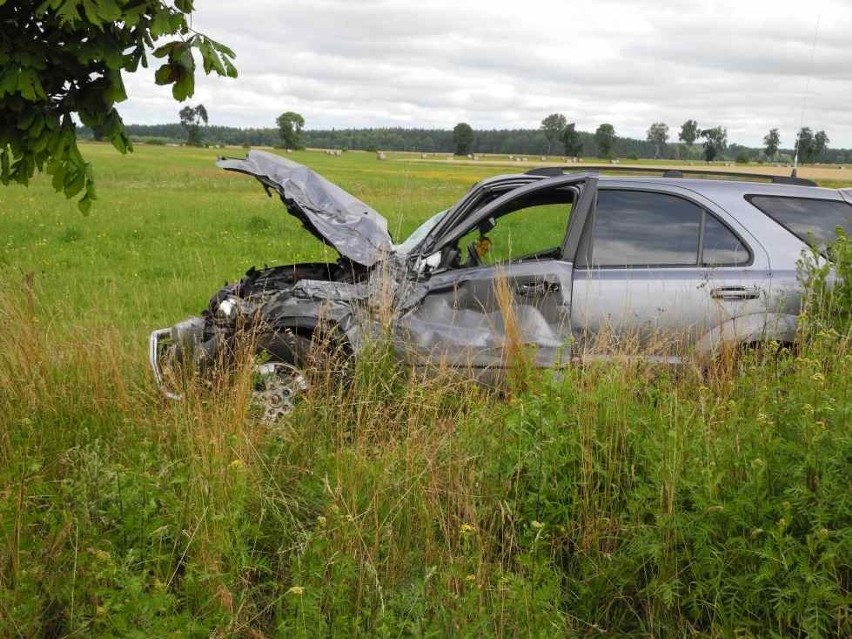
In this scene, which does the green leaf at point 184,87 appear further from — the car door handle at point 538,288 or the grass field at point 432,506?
the car door handle at point 538,288

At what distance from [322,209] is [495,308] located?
1656mm

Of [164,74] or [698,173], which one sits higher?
[164,74]

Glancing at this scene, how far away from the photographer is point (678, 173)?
599cm

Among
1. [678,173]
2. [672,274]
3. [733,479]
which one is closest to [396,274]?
[672,274]

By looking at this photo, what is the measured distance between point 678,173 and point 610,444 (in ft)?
9.67

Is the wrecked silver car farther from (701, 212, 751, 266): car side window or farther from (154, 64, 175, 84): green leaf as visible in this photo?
(154, 64, 175, 84): green leaf

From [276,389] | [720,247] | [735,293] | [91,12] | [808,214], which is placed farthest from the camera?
[808,214]

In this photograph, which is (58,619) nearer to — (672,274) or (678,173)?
(672,274)

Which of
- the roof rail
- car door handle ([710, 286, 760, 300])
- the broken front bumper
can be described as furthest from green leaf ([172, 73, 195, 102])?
car door handle ([710, 286, 760, 300])

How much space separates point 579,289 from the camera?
5305 millimetres

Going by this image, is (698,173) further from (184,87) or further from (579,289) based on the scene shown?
(184,87)

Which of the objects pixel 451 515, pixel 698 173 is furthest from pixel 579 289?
pixel 451 515

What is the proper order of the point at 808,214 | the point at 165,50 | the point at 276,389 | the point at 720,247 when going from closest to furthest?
the point at 165,50 → the point at 276,389 → the point at 720,247 → the point at 808,214

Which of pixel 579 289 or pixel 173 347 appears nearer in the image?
pixel 173 347
